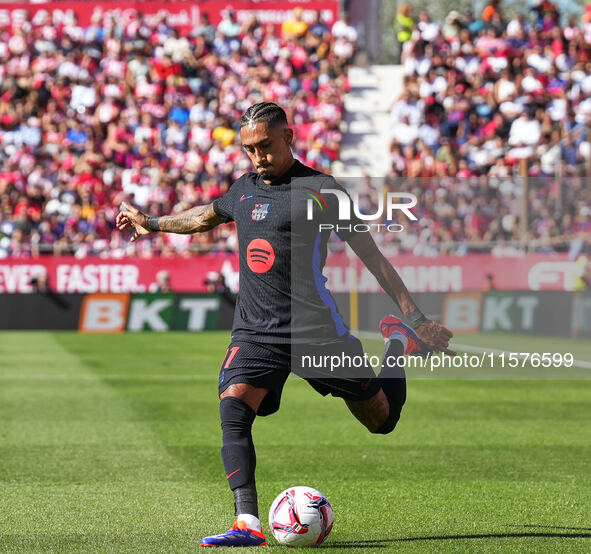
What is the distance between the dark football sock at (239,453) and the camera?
582 centimetres

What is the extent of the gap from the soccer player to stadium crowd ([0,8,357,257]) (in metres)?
21.6

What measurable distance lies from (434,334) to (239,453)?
4.02 feet

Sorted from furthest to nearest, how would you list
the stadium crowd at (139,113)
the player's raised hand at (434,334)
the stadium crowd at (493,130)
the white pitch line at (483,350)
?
the stadium crowd at (139,113) → the stadium crowd at (493,130) → the white pitch line at (483,350) → the player's raised hand at (434,334)

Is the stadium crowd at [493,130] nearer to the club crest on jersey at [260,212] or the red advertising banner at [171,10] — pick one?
the red advertising banner at [171,10]

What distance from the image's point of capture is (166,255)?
28.1m

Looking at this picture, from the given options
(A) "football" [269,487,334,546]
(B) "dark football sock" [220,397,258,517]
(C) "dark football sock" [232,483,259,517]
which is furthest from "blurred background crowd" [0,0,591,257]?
(C) "dark football sock" [232,483,259,517]

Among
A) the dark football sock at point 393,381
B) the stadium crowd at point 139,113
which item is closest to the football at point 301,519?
the dark football sock at point 393,381

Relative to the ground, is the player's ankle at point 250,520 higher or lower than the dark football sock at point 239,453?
lower

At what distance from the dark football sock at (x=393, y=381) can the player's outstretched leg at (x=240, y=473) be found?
903mm

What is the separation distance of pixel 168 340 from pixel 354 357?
18438 millimetres

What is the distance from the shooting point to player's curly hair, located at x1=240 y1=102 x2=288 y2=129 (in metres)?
5.93

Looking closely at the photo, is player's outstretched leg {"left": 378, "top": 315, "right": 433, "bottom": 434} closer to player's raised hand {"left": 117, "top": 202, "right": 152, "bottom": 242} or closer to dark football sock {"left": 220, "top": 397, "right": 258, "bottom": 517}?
dark football sock {"left": 220, "top": 397, "right": 258, "bottom": 517}

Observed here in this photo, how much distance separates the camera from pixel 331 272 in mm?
26484

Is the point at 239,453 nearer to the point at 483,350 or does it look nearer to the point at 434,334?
the point at 434,334
